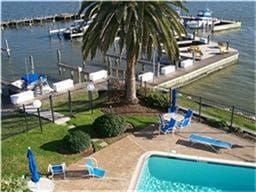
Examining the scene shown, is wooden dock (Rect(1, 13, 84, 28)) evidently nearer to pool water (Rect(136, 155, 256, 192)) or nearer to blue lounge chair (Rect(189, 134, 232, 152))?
blue lounge chair (Rect(189, 134, 232, 152))

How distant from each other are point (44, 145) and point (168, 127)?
22.0ft

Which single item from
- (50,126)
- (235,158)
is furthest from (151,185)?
(50,126)

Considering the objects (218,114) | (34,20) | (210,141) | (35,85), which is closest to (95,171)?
(210,141)

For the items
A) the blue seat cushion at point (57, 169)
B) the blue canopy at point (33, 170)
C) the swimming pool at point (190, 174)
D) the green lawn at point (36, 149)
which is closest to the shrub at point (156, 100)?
the green lawn at point (36, 149)

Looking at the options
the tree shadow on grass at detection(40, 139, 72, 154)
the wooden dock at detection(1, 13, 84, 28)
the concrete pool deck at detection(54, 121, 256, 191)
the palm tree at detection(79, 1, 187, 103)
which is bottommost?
the concrete pool deck at detection(54, 121, 256, 191)

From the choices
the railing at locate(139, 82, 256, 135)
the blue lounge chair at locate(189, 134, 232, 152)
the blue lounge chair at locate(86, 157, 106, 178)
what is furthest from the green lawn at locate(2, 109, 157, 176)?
the blue lounge chair at locate(189, 134, 232, 152)

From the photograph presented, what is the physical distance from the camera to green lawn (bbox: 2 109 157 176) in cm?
1819

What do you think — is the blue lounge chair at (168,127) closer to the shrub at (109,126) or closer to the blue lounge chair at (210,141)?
the blue lounge chair at (210,141)

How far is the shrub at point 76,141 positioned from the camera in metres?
19.1

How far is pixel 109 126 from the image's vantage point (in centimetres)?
2075

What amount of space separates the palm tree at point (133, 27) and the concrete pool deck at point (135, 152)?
4.94 metres

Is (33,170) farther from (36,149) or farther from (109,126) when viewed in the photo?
(109,126)

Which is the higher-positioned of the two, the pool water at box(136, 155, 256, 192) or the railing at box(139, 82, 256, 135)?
the railing at box(139, 82, 256, 135)

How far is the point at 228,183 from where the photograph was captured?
1733 centimetres
